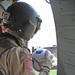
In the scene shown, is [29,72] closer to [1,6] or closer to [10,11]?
[10,11]

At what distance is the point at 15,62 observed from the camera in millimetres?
1900

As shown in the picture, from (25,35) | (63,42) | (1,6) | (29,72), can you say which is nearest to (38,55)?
(25,35)

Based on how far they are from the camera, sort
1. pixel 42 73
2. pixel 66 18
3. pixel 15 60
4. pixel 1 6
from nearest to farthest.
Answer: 1. pixel 66 18
2. pixel 15 60
3. pixel 42 73
4. pixel 1 6

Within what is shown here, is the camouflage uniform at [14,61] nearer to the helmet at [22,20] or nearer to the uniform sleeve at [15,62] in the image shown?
the uniform sleeve at [15,62]

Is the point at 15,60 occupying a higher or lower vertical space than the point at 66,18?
lower

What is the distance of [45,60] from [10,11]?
611mm

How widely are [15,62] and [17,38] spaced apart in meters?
0.33

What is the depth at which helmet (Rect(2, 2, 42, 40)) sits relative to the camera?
7.16 feet

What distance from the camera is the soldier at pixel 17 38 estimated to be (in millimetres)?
1909

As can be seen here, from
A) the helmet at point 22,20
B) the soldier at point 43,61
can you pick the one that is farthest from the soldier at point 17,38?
the soldier at point 43,61

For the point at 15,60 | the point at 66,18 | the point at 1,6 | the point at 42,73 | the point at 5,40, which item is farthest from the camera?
the point at 1,6

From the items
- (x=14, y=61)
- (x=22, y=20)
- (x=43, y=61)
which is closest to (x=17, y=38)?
(x=22, y=20)

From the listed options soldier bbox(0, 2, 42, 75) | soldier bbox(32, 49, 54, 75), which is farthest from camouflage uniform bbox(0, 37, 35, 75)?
soldier bbox(32, 49, 54, 75)

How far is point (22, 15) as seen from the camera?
7.23 ft
